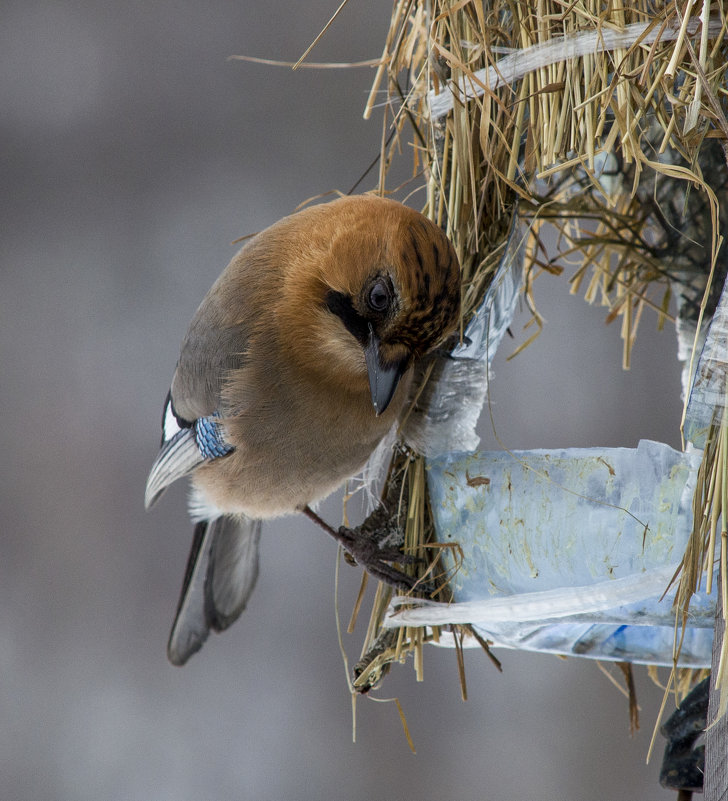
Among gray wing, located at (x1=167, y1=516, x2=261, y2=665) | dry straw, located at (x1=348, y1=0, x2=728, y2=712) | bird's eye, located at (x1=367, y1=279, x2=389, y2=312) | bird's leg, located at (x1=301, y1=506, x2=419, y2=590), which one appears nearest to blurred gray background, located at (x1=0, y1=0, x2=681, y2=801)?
gray wing, located at (x1=167, y1=516, x2=261, y2=665)

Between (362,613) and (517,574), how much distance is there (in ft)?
4.61

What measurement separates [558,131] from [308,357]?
54cm

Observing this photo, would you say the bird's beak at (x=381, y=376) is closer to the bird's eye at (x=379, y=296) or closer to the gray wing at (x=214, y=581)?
the bird's eye at (x=379, y=296)

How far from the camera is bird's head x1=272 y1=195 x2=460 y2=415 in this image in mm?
1374

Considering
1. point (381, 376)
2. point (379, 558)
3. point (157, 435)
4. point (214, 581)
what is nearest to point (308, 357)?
point (381, 376)

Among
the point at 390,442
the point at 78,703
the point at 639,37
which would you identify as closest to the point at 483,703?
the point at 78,703

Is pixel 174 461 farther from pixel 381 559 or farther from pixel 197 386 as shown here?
pixel 381 559

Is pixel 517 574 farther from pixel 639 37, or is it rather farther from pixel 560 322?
pixel 560 322

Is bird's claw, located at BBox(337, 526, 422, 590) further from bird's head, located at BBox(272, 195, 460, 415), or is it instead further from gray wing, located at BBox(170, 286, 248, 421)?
gray wing, located at BBox(170, 286, 248, 421)

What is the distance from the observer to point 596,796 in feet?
9.30

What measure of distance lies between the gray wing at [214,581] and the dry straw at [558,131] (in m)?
0.56

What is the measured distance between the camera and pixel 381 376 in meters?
1.42

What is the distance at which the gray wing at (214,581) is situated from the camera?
81.9 inches

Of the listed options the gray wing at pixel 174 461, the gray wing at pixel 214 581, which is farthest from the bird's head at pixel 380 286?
the gray wing at pixel 214 581
